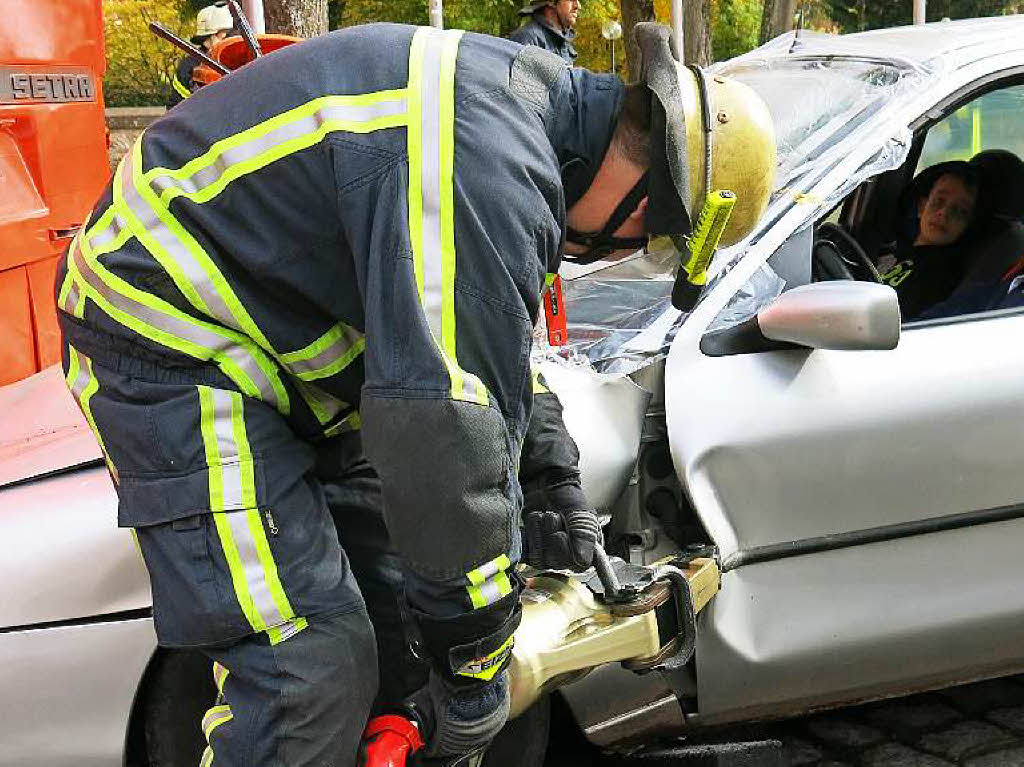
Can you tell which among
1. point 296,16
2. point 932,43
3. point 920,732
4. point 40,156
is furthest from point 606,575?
point 296,16

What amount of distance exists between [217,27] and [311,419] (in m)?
4.69

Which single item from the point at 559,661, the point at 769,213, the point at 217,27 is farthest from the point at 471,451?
the point at 217,27

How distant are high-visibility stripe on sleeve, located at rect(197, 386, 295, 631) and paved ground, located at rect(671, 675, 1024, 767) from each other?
62.4 inches

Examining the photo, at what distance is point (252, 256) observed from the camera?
1.68 metres

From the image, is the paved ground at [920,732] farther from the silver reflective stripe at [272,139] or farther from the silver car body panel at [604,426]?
the silver reflective stripe at [272,139]

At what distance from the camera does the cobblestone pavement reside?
2863 mm

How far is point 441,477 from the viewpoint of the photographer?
1581mm

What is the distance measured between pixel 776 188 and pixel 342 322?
1289 mm

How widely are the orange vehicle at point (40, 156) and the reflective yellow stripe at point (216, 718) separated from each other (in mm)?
2510

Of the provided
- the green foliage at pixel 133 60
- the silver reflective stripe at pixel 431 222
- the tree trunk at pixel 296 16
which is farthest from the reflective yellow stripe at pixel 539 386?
the green foliage at pixel 133 60

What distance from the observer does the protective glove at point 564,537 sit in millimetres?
2189

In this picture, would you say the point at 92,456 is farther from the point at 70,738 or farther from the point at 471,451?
the point at 471,451

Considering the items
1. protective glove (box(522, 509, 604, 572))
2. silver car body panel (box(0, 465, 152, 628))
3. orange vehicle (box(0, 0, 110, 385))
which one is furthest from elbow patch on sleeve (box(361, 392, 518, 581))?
orange vehicle (box(0, 0, 110, 385))

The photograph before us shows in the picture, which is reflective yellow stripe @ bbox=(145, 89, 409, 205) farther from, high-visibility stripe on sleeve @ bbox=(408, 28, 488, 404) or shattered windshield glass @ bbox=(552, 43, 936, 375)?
shattered windshield glass @ bbox=(552, 43, 936, 375)
